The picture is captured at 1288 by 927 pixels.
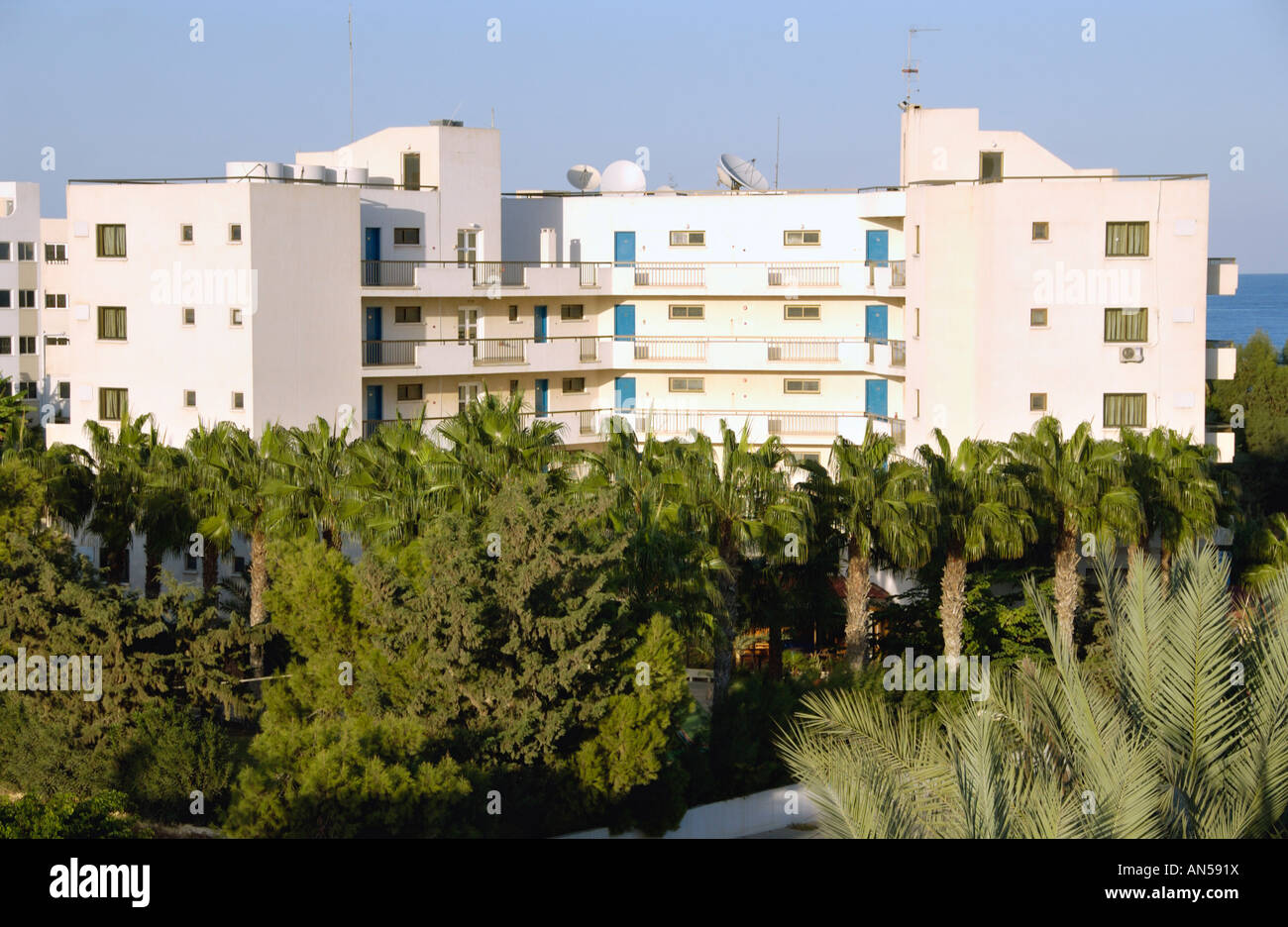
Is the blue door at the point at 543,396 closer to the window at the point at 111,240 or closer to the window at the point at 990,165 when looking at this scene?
the window at the point at 111,240

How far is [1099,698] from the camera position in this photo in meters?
12.0

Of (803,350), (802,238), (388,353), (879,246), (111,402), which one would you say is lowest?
(111,402)

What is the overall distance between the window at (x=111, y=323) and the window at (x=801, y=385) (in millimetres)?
23792

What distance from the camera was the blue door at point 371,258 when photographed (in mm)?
52375

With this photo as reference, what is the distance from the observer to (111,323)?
4931cm

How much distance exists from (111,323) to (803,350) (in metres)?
24.2

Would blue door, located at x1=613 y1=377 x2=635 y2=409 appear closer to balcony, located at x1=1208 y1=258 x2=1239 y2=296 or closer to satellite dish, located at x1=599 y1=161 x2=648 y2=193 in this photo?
satellite dish, located at x1=599 y1=161 x2=648 y2=193

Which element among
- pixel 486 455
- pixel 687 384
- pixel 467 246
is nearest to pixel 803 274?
pixel 687 384

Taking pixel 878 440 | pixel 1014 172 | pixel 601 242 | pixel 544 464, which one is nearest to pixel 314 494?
pixel 544 464

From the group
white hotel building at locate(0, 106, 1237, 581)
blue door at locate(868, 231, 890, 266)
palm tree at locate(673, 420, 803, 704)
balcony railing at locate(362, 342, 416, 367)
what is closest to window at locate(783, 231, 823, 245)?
white hotel building at locate(0, 106, 1237, 581)

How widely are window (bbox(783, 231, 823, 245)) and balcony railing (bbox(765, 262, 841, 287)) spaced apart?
35.4 inches

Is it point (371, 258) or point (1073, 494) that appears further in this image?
point (371, 258)

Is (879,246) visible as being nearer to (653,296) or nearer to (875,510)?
(653,296)

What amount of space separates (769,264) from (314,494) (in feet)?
84.9
